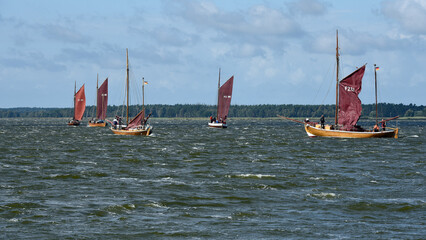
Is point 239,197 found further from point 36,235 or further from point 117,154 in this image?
point 117,154

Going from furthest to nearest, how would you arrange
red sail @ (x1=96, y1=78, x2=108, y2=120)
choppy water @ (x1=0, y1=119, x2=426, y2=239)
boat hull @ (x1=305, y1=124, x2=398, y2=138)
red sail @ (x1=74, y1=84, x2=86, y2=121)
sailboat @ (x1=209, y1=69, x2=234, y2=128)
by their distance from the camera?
red sail @ (x1=74, y1=84, x2=86, y2=121), red sail @ (x1=96, y1=78, x2=108, y2=120), sailboat @ (x1=209, y1=69, x2=234, y2=128), boat hull @ (x1=305, y1=124, x2=398, y2=138), choppy water @ (x1=0, y1=119, x2=426, y2=239)

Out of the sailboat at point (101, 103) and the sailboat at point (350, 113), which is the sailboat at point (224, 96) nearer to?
the sailboat at point (101, 103)

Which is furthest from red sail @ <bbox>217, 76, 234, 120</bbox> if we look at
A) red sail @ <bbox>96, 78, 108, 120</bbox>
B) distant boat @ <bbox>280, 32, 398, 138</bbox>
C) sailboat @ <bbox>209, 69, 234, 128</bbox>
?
distant boat @ <bbox>280, 32, 398, 138</bbox>

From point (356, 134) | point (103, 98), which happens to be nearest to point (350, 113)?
point (356, 134)

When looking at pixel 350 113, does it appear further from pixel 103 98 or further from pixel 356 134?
pixel 103 98

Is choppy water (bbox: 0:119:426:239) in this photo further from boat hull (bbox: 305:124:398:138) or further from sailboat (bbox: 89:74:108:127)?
sailboat (bbox: 89:74:108:127)

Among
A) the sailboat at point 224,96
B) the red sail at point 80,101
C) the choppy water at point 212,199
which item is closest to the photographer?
the choppy water at point 212,199

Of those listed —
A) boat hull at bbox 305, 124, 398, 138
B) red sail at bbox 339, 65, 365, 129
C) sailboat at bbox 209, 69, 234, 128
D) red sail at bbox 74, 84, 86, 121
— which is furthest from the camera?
red sail at bbox 74, 84, 86, 121

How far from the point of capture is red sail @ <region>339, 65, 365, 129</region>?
7631 cm

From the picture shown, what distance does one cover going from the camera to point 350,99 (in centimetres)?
7706

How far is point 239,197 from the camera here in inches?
1007

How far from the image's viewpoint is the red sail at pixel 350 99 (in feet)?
250

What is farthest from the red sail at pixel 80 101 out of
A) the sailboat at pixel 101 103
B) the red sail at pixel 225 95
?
the red sail at pixel 225 95

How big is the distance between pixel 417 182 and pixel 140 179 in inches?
556
